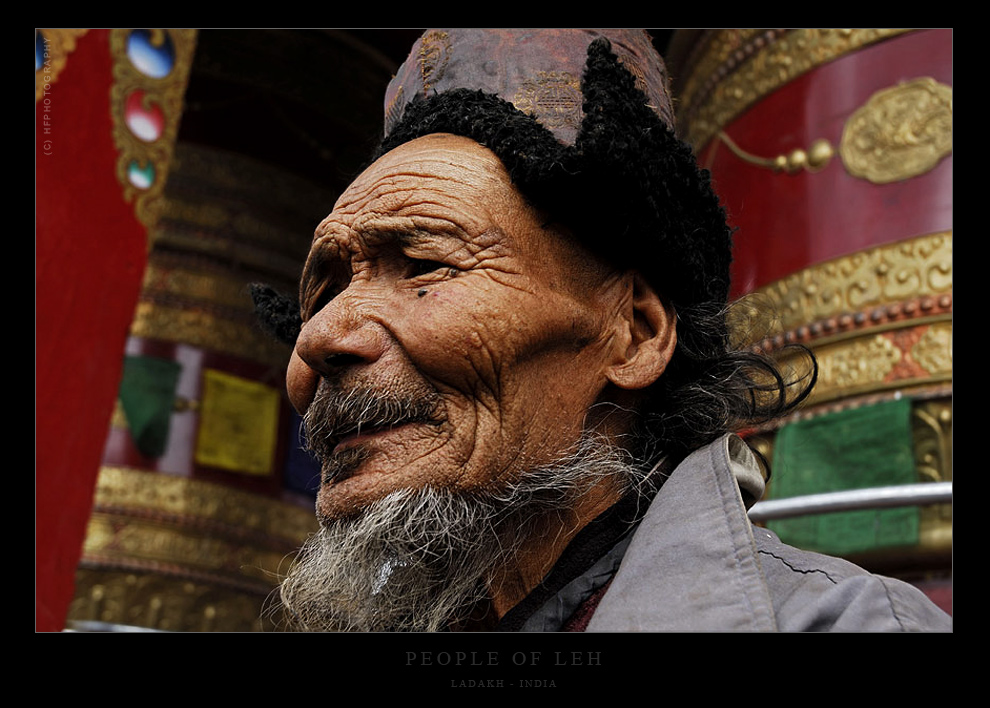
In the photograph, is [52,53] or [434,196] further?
[52,53]

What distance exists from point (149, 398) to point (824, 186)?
313cm

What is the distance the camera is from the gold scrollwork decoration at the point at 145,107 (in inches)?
130

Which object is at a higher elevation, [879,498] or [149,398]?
[149,398]

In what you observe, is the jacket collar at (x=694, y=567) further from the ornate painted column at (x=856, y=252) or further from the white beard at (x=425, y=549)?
the ornate painted column at (x=856, y=252)

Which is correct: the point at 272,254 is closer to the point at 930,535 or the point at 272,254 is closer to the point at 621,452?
the point at 930,535

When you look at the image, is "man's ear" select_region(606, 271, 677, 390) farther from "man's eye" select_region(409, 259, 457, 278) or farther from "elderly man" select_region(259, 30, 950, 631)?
"man's eye" select_region(409, 259, 457, 278)

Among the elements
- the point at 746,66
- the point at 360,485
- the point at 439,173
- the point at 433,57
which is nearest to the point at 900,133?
the point at 746,66

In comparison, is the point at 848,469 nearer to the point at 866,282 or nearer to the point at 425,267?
the point at 866,282

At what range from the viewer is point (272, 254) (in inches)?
230

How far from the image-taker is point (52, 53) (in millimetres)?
2953

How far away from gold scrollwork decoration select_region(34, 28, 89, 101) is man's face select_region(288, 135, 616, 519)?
146 cm

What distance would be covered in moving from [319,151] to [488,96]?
163 inches

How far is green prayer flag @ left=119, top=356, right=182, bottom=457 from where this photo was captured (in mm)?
5367

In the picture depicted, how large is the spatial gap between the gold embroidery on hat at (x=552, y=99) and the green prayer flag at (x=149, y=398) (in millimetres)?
3888
